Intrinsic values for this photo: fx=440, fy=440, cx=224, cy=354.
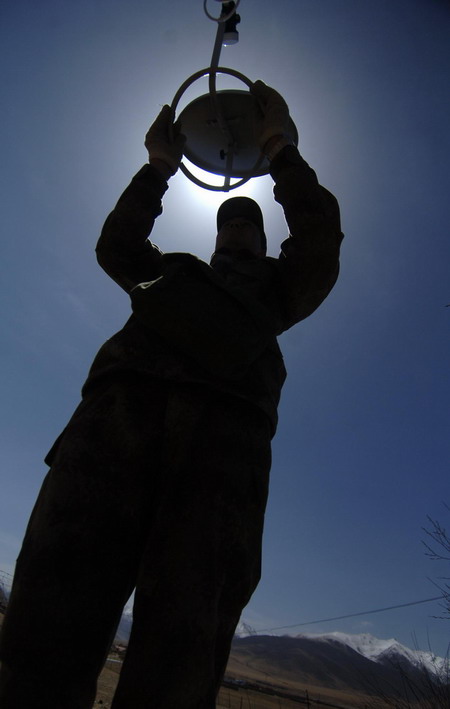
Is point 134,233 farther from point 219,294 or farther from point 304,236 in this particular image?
point 304,236

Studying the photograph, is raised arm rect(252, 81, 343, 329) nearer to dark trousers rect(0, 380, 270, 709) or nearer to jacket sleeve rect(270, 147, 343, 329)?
jacket sleeve rect(270, 147, 343, 329)

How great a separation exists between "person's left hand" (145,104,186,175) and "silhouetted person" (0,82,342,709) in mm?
646

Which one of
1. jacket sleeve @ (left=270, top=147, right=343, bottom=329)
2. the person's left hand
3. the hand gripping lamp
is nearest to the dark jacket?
jacket sleeve @ (left=270, top=147, right=343, bottom=329)

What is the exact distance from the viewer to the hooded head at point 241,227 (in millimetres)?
2268

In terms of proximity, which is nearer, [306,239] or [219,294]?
[219,294]

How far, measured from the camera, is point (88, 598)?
4.04 ft

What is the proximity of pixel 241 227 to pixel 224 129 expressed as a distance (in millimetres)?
920

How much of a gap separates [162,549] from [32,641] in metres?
0.39

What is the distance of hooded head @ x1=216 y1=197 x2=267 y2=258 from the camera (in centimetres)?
227

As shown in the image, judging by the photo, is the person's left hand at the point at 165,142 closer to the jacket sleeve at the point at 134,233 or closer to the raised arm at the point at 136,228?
the raised arm at the point at 136,228

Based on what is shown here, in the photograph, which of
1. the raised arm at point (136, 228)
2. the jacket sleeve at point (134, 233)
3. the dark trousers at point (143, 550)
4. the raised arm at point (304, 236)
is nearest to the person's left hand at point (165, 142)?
the raised arm at point (136, 228)

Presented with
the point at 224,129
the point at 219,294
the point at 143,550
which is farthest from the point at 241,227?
the point at 143,550

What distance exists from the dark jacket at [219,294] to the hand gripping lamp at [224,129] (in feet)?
2.77

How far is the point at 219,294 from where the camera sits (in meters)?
1.64
